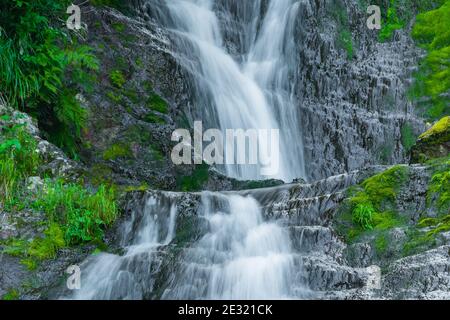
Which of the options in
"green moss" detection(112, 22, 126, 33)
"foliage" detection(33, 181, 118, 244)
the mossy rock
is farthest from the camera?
"green moss" detection(112, 22, 126, 33)

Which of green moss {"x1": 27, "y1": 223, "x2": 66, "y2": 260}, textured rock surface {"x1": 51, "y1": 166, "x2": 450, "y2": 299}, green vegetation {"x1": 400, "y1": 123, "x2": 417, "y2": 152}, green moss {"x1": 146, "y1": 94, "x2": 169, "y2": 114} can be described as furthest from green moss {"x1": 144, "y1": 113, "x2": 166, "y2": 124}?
green vegetation {"x1": 400, "y1": 123, "x2": 417, "y2": 152}

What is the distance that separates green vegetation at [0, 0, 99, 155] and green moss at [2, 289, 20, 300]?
9.45ft

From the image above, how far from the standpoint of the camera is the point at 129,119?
957cm

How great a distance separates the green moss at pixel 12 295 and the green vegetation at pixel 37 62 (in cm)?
288

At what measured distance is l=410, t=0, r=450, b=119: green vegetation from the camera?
1327 centimetres

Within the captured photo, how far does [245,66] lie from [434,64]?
4.94 m

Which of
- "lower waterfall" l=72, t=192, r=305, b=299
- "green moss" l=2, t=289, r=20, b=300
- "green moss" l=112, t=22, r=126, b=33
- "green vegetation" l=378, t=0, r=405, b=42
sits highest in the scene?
"green vegetation" l=378, t=0, r=405, b=42

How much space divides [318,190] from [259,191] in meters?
1.06

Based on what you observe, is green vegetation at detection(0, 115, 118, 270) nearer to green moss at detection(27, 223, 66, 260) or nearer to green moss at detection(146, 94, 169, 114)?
green moss at detection(27, 223, 66, 260)

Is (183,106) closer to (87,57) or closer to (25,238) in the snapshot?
(87,57)

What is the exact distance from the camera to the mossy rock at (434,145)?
7.16 metres

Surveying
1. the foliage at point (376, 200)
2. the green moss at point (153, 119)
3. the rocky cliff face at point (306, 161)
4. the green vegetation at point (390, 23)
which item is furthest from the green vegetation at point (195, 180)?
the green vegetation at point (390, 23)

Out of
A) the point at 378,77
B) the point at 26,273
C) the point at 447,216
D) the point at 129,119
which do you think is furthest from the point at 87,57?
the point at 378,77

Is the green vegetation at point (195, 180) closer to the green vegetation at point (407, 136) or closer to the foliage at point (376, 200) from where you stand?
the foliage at point (376, 200)
